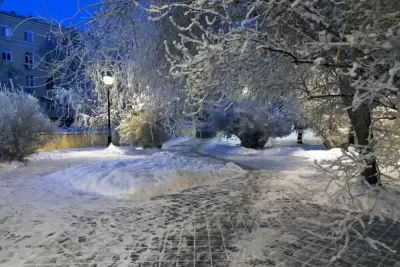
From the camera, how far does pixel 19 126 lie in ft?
32.0

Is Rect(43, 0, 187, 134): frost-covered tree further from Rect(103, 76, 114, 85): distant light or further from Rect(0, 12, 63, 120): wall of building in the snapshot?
Rect(0, 12, 63, 120): wall of building

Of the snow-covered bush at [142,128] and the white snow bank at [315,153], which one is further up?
the snow-covered bush at [142,128]

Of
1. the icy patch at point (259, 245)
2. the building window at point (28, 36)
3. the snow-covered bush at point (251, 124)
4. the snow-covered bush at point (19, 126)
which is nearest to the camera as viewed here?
the icy patch at point (259, 245)

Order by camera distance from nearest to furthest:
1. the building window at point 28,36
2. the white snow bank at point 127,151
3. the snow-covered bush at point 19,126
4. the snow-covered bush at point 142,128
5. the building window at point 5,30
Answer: the snow-covered bush at point 19,126 → the white snow bank at point 127,151 → the snow-covered bush at point 142,128 → the building window at point 5,30 → the building window at point 28,36

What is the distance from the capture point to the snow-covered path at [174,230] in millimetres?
3293

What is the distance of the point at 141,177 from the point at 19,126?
532 cm

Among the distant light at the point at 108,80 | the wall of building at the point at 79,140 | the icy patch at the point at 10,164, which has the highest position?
the distant light at the point at 108,80

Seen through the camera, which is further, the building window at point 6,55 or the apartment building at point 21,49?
the building window at point 6,55

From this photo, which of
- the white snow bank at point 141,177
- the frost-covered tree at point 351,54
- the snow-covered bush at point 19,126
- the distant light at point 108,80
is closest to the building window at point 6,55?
the distant light at point 108,80

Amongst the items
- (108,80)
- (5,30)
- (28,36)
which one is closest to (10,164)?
(108,80)

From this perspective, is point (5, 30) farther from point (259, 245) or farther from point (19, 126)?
point (259, 245)

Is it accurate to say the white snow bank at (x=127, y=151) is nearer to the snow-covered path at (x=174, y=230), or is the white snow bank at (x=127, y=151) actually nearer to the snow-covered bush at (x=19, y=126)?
the snow-covered bush at (x=19, y=126)

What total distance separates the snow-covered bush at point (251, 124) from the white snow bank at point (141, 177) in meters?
6.00

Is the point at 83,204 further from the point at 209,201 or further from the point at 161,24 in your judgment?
the point at 161,24
